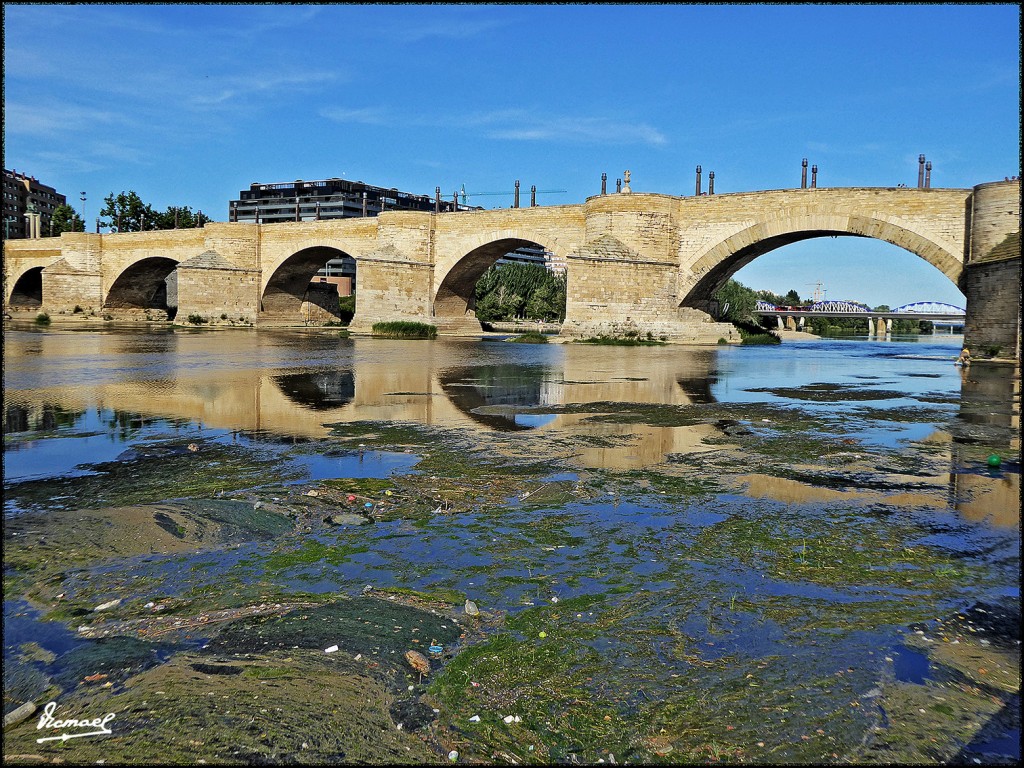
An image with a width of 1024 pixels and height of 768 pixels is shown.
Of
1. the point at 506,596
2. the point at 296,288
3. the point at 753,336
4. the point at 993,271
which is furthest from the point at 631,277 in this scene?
the point at 506,596

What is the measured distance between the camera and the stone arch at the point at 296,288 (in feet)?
152

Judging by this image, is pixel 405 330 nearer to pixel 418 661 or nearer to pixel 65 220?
pixel 418 661

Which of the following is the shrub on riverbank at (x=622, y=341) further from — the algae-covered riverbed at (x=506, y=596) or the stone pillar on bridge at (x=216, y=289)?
the stone pillar on bridge at (x=216, y=289)

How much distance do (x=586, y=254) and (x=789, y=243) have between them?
334 inches

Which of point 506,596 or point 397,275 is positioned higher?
point 397,275

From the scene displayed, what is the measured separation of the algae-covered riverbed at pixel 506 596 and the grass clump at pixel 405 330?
1118 inches

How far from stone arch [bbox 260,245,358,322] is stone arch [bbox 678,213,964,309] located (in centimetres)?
2174

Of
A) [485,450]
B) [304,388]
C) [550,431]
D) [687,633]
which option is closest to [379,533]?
[687,633]

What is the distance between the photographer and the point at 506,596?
3.54 metres

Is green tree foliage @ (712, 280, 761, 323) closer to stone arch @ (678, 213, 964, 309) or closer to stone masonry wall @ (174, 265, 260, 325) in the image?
stone arch @ (678, 213, 964, 309)

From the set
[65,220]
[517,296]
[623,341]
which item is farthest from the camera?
[65,220]

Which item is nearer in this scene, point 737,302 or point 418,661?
point 418,661

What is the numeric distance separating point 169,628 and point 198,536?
127 cm

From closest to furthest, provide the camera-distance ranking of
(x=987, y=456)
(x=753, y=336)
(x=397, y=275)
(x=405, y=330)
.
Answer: (x=987, y=456)
(x=405, y=330)
(x=753, y=336)
(x=397, y=275)
